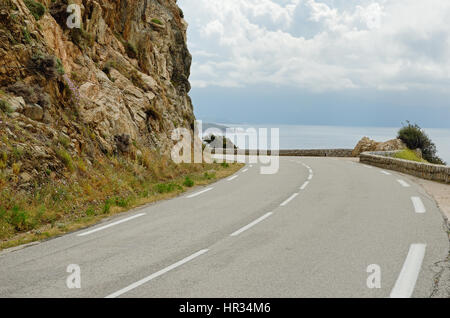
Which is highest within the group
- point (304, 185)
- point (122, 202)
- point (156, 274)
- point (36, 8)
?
point (36, 8)

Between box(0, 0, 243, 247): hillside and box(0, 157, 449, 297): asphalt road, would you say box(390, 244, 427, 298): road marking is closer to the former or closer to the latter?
box(0, 157, 449, 297): asphalt road

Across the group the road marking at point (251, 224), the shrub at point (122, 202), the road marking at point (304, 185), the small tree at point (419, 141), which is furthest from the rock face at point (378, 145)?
the shrub at point (122, 202)

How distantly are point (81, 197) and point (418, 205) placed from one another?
973cm

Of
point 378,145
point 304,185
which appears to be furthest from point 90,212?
point 378,145

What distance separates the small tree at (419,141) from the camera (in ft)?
140

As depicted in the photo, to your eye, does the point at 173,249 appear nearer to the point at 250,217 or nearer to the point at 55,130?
the point at 250,217

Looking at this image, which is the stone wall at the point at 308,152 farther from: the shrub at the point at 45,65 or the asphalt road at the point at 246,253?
the asphalt road at the point at 246,253

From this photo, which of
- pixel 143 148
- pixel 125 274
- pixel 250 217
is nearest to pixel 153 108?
pixel 143 148

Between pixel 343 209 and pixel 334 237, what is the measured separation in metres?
3.31

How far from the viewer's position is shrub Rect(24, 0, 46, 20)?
16.5 metres

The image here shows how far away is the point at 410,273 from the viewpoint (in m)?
5.88

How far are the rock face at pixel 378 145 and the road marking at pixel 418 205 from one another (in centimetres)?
2908

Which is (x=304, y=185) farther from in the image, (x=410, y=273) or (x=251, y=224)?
(x=410, y=273)

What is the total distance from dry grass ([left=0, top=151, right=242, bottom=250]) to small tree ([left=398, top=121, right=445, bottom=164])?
105 feet
